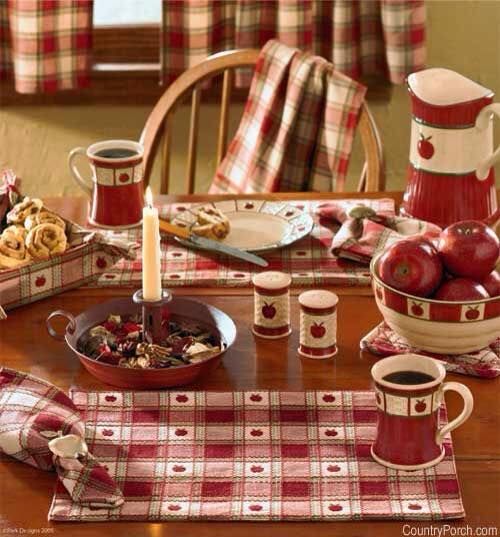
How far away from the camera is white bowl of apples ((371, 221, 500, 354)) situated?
140 cm

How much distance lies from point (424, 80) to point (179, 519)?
871mm

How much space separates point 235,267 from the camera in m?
1.73

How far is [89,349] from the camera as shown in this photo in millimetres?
1448

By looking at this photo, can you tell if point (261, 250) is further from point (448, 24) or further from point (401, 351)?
point (448, 24)

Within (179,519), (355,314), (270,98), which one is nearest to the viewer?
(179,519)

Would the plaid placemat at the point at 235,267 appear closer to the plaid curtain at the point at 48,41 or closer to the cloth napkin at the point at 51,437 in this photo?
the cloth napkin at the point at 51,437

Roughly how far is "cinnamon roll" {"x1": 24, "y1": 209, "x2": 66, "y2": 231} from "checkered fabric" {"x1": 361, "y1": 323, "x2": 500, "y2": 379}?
0.46 m

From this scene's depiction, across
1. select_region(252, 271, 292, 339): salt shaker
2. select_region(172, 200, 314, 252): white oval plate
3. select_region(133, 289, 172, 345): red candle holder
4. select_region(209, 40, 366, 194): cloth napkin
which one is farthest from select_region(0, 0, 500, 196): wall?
select_region(133, 289, 172, 345): red candle holder

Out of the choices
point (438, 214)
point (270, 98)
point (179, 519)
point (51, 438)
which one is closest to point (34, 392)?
point (51, 438)

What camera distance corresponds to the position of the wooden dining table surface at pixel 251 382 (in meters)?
1.13

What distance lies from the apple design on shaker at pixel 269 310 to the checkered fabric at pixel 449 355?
12cm

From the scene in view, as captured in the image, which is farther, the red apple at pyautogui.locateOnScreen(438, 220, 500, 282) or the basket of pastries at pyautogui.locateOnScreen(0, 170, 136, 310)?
the basket of pastries at pyautogui.locateOnScreen(0, 170, 136, 310)

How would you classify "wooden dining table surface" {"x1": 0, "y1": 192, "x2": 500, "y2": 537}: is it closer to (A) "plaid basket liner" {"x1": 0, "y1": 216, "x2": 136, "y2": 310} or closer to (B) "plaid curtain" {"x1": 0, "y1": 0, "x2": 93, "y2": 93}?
(A) "plaid basket liner" {"x1": 0, "y1": 216, "x2": 136, "y2": 310}

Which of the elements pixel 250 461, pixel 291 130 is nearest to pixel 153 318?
pixel 250 461
